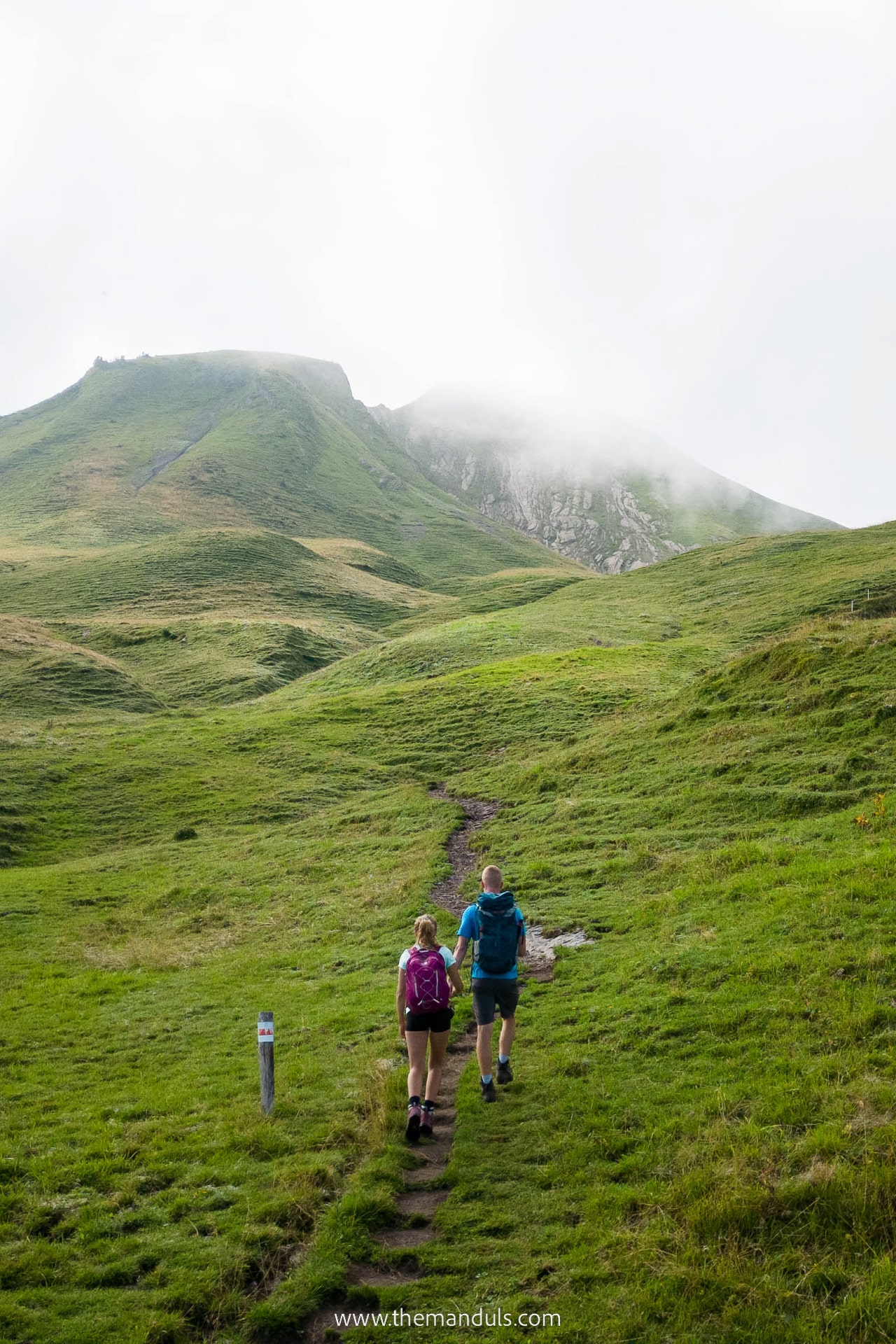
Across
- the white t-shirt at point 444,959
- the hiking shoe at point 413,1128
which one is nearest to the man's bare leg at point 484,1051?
the white t-shirt at point 444,959

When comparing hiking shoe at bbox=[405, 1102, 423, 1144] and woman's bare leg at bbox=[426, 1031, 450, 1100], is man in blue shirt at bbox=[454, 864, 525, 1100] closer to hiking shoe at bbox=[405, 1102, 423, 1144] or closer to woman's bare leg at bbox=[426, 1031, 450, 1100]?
woman's bare leg at bbox=[426, 1031, 450, 1100]

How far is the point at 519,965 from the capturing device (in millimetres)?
19562

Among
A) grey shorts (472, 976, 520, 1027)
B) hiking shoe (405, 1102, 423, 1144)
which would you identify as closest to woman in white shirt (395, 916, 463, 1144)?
hiking shoe (405, 1102, 423, 1144)

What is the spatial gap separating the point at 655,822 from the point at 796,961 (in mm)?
13304

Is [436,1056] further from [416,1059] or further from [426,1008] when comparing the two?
[426,1008]

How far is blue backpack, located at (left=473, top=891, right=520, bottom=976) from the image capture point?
13159 mm

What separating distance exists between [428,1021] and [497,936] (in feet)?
5.62

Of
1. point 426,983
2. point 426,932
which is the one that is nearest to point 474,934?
point 426,932

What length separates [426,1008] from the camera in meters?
12.6

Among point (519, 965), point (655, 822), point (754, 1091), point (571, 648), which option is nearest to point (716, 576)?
point (571, 648)

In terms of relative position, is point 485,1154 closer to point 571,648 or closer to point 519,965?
point 519,965

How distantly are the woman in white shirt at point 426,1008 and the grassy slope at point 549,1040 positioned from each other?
27.7 inches

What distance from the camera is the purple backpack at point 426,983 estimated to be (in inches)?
498

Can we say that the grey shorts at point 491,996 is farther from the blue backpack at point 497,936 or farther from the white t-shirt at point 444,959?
the white t-shirt at point 444,959
